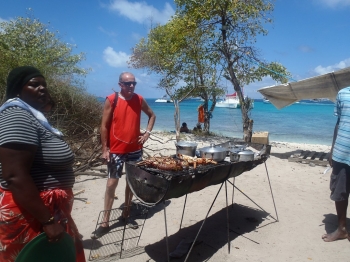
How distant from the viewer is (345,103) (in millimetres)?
3703

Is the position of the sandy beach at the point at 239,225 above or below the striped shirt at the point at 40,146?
below

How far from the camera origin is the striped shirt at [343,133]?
3654 mm

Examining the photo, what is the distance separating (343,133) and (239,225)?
1.88 m

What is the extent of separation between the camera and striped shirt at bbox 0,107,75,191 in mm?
1625

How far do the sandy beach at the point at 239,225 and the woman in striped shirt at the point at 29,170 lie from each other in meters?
1.84

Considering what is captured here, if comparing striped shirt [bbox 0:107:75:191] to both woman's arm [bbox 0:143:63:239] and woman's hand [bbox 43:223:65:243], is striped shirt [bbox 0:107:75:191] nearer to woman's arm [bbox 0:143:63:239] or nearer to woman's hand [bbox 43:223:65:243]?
woman's arm [bbox 0:143:63:239]

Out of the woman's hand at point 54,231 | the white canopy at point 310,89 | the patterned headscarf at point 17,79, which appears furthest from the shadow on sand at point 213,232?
the white canopy at point 310,89

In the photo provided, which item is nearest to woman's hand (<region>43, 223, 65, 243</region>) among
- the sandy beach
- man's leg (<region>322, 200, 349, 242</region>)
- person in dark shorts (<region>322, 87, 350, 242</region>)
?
the sandy beach

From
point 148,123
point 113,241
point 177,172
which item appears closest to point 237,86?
point 148,123

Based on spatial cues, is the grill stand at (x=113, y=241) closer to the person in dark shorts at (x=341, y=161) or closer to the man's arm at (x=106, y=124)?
the man's arm at (x=106, y=124)

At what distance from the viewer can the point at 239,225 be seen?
14.5 feet

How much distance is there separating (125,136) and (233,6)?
8.27 m

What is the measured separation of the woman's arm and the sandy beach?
2010 millimetres

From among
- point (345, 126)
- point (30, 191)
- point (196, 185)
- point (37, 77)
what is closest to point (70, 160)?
point (30, 191)
